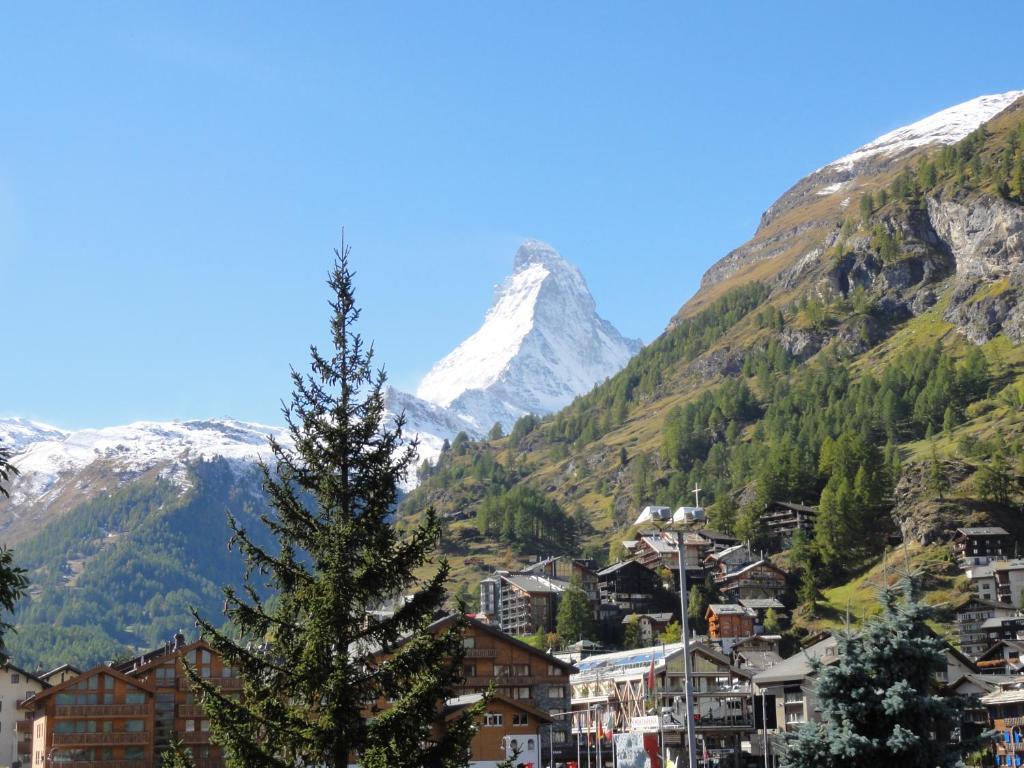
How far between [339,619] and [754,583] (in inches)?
6539

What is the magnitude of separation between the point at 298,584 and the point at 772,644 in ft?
432

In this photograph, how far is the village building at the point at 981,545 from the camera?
179250 mm

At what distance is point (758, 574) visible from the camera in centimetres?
19075

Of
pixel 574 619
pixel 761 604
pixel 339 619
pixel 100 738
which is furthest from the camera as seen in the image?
pixel 574 619

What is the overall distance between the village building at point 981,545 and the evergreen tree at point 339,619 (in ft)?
526

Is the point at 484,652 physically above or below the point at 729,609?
below

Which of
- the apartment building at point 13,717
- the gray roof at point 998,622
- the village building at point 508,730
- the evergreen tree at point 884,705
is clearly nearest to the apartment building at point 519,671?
the village building at point 508,730

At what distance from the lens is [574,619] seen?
184 m

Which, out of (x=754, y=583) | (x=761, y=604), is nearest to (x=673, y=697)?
(x=761, y=604)

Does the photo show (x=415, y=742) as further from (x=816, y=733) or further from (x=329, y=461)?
(x=816, y=733)

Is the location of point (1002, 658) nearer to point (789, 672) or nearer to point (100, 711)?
point (789, 672)

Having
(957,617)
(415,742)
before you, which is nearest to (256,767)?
(415,742)

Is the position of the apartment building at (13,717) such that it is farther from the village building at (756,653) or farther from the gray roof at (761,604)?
the gray roof at (761,604)

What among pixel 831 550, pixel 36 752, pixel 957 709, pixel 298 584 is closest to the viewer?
pixel 298 584
